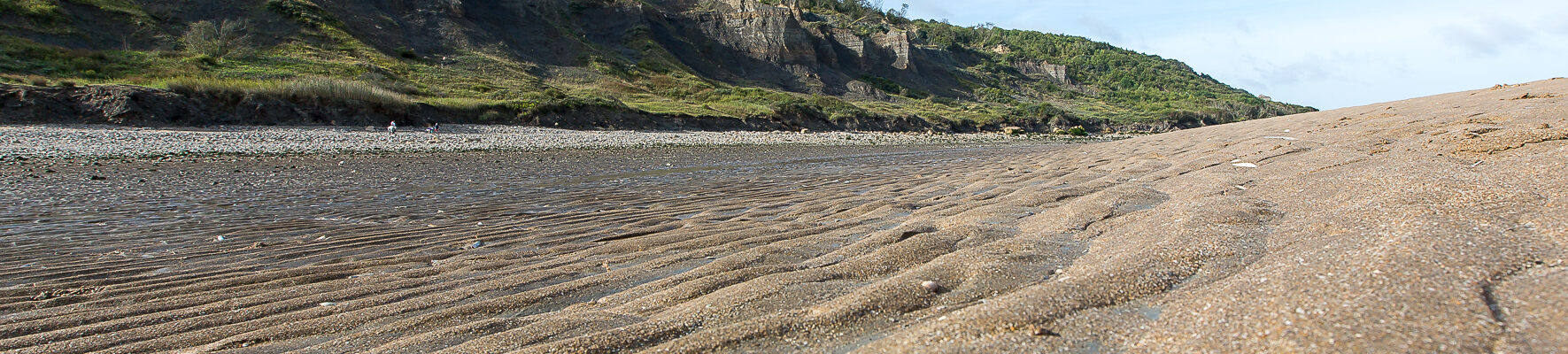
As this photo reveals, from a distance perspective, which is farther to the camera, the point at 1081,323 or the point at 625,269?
the point at 625,269

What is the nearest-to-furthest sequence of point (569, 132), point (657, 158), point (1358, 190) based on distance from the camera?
point (1358, 190)
point (657, 158)
point (569, 132)

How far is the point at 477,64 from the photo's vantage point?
1603 inches

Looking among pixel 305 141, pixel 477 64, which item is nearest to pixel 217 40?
pixel 477 64

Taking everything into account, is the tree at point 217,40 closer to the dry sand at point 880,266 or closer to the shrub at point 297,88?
the shrub at point 297,88

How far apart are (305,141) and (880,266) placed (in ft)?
61.0

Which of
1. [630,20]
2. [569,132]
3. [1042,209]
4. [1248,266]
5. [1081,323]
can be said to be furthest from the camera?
[630,20]

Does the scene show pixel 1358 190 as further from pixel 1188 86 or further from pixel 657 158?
pixel 1188 86

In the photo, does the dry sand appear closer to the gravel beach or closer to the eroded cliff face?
the gravel beach

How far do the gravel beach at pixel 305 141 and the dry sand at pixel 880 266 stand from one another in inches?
344

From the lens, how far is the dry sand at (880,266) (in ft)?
8.08

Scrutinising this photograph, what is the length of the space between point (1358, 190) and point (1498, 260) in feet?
7.22

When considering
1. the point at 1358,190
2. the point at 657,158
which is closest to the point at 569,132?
the point at 657,158

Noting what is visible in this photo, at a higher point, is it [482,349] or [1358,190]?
[1358,190]

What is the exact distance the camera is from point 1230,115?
57625mm
